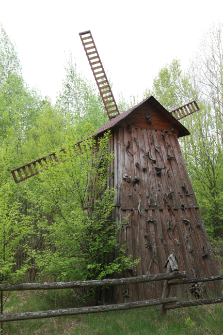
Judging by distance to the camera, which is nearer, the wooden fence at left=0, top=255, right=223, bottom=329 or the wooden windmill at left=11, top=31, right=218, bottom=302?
the wooden fence at left=0, top=255, right=223, bottom=329

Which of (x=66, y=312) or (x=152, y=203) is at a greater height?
(x=152, y=203)

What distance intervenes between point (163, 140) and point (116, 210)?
3035mm

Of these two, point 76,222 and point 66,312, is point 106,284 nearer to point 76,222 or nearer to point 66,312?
point 66,312

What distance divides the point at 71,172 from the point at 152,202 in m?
2.65

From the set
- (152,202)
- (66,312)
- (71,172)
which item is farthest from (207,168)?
(66,312)

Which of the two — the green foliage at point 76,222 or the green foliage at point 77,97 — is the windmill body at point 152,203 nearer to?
the green foliage at point 76,222

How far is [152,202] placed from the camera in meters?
7.37

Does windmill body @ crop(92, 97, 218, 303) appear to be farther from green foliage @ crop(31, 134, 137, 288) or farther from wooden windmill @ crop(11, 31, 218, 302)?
green foliage @ crop(31, 134, 137, 288)

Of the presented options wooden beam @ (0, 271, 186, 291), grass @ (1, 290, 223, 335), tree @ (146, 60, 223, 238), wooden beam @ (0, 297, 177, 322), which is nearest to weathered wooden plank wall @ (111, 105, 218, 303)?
grass @ (1, 290, 223, 335)

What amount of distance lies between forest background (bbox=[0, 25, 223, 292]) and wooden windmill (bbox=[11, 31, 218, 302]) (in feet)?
1.64

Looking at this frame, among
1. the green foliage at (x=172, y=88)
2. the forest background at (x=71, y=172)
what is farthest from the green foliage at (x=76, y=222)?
the green foliage at (x=172, y=88)

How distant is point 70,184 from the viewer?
245 inches

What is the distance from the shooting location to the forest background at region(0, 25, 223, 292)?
588cm

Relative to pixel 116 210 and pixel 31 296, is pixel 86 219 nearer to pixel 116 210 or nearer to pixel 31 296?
pixel 116 210
